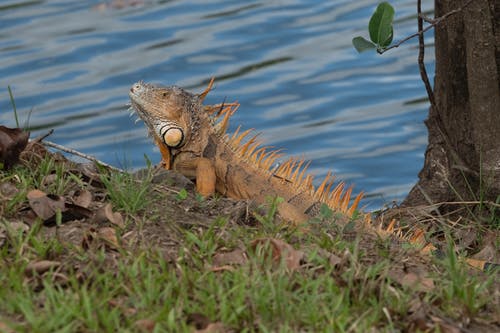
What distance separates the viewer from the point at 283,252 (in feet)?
14.8

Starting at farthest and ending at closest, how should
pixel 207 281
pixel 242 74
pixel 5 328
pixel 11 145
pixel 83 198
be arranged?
pixel 242 74, pixel 11 145, pixel 83 198, pixel 207 281, pixel 5 328

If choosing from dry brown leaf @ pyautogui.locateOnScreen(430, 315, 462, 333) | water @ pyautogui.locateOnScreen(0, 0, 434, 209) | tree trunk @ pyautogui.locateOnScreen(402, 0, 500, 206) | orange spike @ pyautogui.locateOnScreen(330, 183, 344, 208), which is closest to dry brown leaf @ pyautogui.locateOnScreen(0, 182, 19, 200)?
orange spike @ pyautogui.locateOnScreen(330, 183, 344, 208)

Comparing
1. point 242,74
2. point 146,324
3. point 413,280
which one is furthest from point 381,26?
point 242,74

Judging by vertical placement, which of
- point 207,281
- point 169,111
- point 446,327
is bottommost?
point 446,327

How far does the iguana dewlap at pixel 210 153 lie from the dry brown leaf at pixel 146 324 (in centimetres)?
236

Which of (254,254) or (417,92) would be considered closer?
(254,254)

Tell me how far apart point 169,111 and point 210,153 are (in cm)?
35

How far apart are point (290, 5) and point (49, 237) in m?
9.85

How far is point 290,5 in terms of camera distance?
1430 centimetres

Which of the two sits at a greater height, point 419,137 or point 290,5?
point 290,5

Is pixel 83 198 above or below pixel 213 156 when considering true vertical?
above

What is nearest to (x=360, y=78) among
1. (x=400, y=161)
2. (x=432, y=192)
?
(x=400, y=161)

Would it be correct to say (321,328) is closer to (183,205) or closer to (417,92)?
(183,205)

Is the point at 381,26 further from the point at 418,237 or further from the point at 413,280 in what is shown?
the point at 413,280
